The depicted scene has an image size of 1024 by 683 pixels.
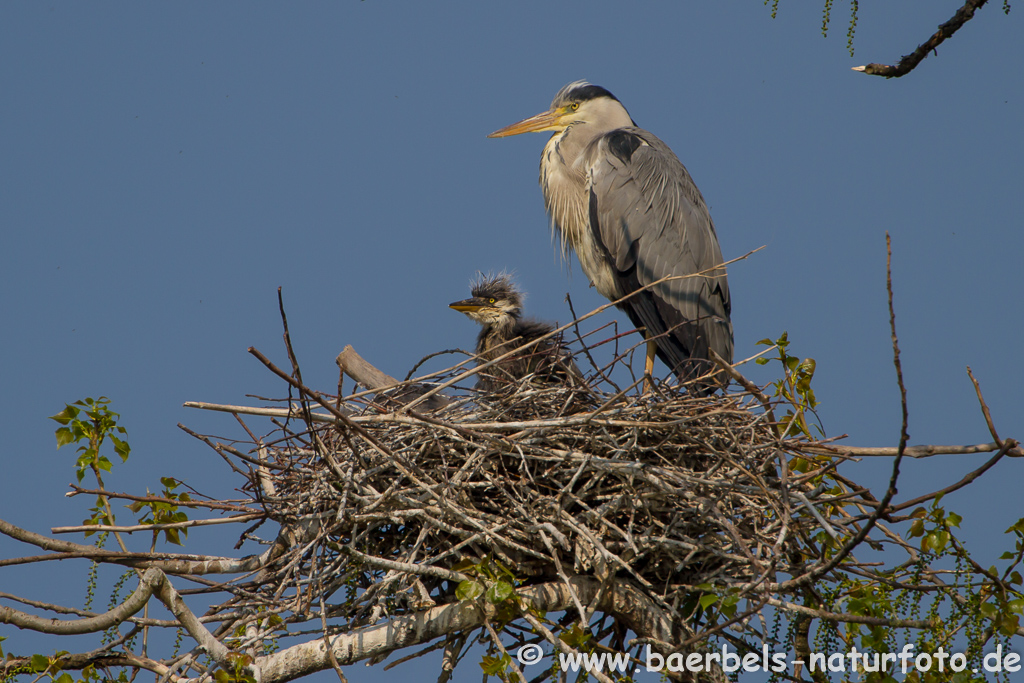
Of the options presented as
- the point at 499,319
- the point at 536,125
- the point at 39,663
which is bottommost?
the point at 39,663

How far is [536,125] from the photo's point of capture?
5.83 m

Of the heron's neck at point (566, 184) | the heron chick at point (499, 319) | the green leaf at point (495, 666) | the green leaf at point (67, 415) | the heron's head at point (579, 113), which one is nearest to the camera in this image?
the green leaf at point (495, 666)

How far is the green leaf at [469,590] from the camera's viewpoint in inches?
98.3

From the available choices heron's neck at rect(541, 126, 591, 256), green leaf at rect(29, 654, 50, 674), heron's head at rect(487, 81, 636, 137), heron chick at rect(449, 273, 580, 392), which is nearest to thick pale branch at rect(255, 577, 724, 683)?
green leaf at rect(29, 654, 50, 674)

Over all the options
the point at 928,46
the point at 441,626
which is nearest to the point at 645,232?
the point at 928,46

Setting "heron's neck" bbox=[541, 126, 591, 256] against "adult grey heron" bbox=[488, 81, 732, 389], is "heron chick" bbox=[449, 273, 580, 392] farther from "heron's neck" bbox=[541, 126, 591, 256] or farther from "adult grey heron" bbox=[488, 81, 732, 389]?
"heron's neck" bbox=[541, 126, 591, 256]

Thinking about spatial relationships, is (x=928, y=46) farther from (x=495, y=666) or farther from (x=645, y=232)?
(x=495, y=666)

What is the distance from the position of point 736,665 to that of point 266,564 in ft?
4.60

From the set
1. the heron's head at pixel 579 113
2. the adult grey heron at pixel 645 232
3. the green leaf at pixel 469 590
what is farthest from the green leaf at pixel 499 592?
the heron's head at pixel 579 113

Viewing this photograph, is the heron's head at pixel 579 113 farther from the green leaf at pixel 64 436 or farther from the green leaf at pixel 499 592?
the green leaf at pixel 499 592

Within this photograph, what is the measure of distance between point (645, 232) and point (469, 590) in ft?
9.67

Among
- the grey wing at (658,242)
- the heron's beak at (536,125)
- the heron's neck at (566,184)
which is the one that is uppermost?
the heron's beak at (536,125)

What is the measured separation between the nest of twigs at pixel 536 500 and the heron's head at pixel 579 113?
2.99 meters

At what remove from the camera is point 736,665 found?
2.61 meters
